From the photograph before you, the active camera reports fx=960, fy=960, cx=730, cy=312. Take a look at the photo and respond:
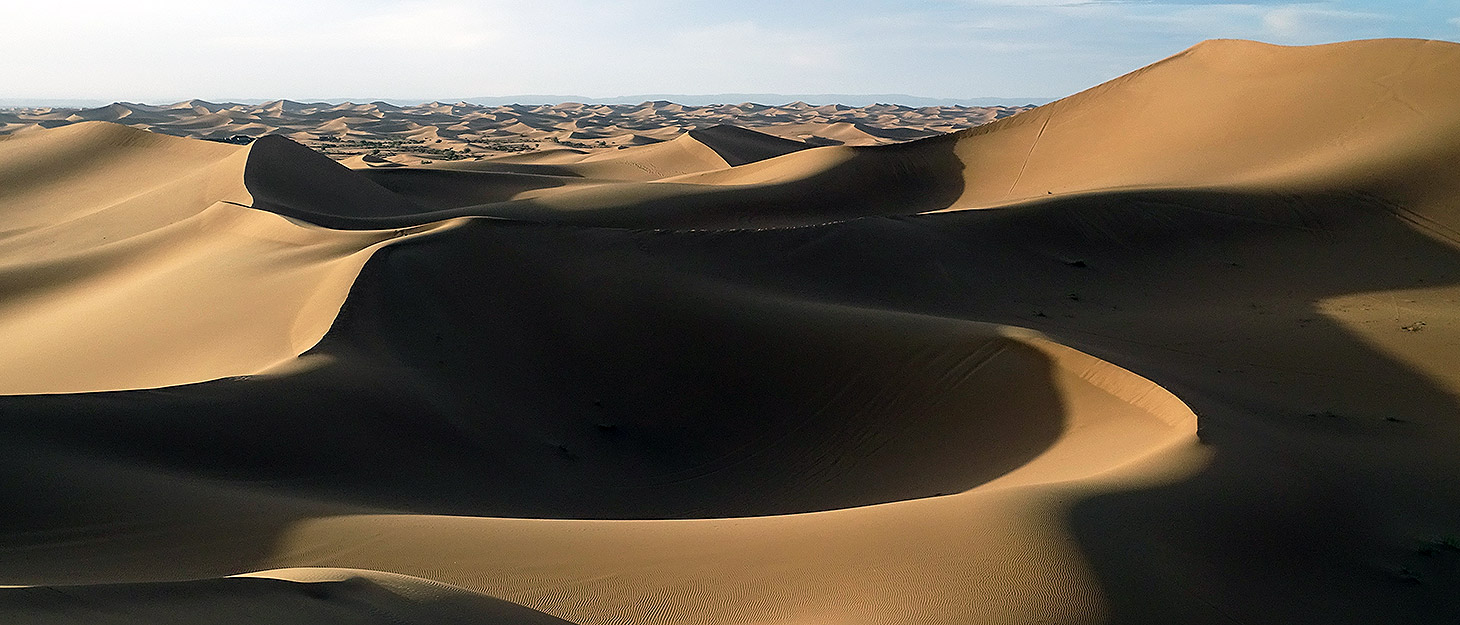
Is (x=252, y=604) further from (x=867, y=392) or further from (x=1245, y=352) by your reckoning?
(x=1245, y=352)

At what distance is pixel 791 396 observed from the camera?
34.2 feet

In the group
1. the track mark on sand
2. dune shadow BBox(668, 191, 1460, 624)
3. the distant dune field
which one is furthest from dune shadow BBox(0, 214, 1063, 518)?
the distant dune field

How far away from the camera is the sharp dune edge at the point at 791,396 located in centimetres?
505

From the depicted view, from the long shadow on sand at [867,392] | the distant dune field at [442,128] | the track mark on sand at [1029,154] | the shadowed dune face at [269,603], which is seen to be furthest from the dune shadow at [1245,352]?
the distant dune field at [442,128]

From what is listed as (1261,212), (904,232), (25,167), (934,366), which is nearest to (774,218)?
(904,232)

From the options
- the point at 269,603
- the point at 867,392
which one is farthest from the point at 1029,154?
the point at 269,603

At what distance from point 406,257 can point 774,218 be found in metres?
9.67

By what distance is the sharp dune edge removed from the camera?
5051 mm

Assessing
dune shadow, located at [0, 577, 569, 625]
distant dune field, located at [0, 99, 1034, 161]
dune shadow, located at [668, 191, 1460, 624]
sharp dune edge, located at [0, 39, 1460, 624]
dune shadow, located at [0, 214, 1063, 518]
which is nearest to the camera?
dune shadow, located at [0, 577, 569, 625]

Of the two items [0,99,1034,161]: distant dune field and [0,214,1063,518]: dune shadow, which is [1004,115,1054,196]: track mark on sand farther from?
[0,99,1034,161]: distant dune field

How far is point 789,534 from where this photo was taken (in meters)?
5.42

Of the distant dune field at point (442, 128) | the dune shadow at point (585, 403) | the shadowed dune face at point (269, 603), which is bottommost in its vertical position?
the distant dune field at point (442, 128)

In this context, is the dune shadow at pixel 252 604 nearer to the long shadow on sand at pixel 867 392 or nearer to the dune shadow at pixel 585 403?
the dune shadow at pixel 585 403

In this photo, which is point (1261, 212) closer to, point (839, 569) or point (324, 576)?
point (839, 569)
